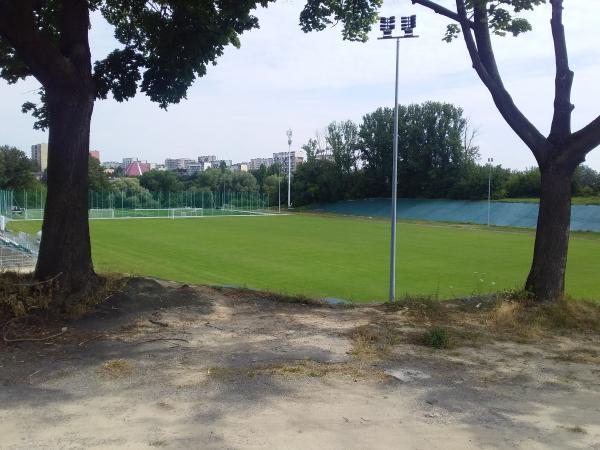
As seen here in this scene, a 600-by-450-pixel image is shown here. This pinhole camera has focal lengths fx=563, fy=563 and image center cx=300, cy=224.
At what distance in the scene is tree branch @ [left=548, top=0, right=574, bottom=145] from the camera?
997 centimetres

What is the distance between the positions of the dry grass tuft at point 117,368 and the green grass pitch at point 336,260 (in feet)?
42.5

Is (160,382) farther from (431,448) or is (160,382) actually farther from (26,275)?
(26,275)

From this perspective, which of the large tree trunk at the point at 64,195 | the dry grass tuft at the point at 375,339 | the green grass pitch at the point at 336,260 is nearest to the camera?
the dry grass tuft at the point at 375,339

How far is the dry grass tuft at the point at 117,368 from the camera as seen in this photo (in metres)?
6.06

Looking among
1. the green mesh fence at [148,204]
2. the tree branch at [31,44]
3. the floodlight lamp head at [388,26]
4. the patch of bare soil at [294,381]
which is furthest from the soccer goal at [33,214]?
the patch of bare soil at [294,381]

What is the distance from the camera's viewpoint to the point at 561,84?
33.0 ft

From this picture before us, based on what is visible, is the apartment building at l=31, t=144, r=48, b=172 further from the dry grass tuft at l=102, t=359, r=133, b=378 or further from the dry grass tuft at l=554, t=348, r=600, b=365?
the dry grass tuft at l=554, t=348, r=600, b=365

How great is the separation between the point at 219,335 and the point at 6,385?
2.76 m

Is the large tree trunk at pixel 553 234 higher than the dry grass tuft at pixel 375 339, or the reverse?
the large tree trunk at pixel 553 234

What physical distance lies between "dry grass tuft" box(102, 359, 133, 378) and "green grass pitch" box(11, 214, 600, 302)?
12953mm

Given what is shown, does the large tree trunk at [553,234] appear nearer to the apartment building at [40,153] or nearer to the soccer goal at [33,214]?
the soccer goal at [33,214]

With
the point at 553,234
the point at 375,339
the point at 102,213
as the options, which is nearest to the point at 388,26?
the point at 553,234

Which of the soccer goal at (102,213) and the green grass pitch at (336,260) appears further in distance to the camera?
the soccer goal at (102,213)

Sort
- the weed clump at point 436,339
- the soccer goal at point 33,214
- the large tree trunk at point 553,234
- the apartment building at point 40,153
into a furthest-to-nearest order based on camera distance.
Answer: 1. the apartment building at point 40,153
2. the soccer goal at point 33,214
3. the large tree trunk at point 553,234
4. the weed clump at point 436,339
